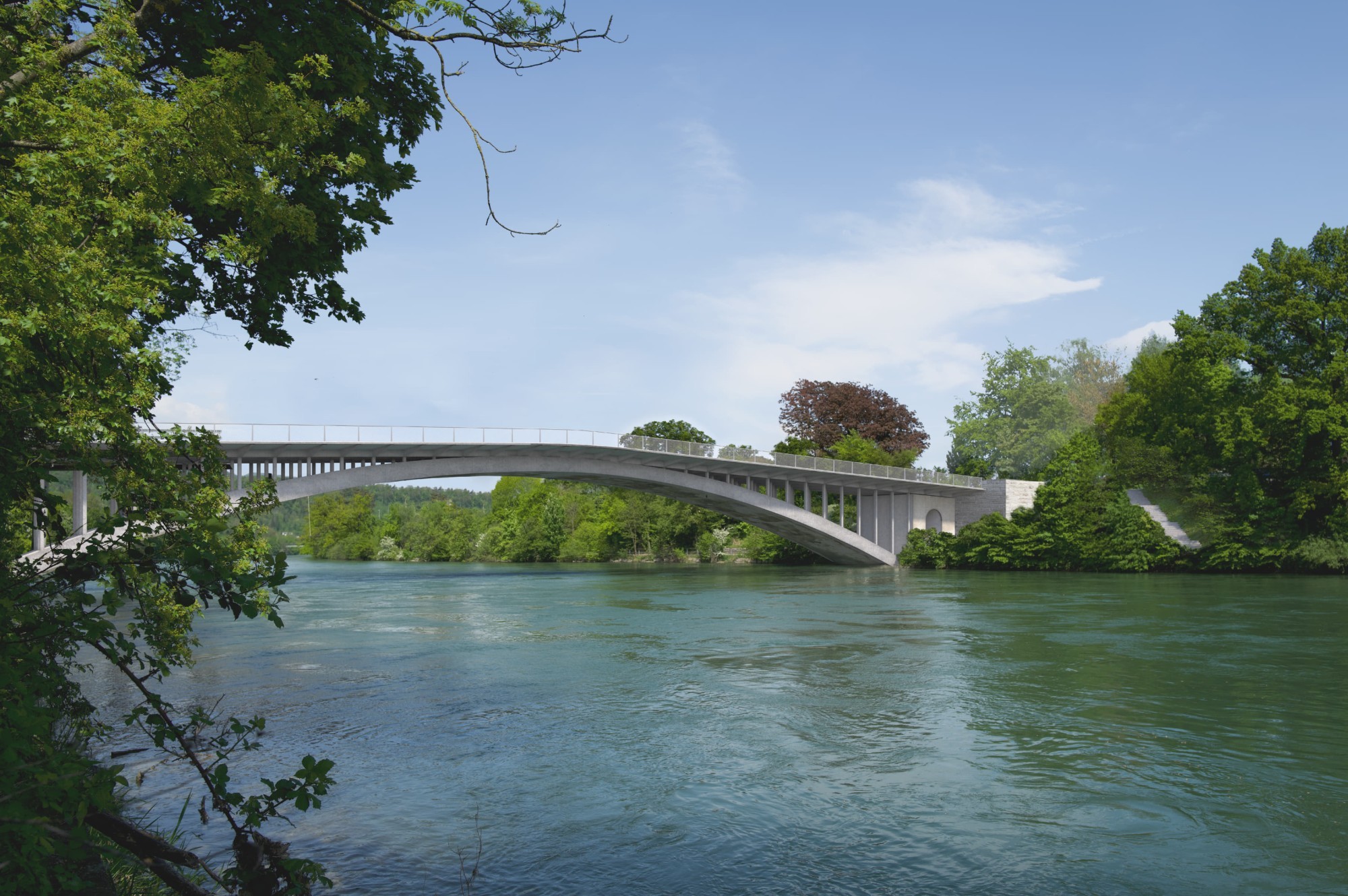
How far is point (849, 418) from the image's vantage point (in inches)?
3113

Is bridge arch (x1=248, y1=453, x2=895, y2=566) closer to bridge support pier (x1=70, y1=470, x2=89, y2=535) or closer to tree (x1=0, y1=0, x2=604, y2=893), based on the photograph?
bridge support pier (x1=70, y1=470, x2=89, y2=535)

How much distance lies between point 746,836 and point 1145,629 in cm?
1673

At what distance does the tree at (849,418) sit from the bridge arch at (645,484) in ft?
57.0

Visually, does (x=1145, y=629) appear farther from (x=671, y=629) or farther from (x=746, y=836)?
(x=746, y=836)

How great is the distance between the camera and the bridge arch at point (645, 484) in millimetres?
45531

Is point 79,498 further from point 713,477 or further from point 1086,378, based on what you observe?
point 1086,378

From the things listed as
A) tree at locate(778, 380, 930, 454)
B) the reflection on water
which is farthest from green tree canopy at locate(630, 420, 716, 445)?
the reflection on water

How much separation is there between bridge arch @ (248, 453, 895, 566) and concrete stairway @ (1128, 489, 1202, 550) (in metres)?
13.6

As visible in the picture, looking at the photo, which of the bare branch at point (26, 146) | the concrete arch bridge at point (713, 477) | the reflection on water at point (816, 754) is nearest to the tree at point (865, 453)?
the concrete arch bridge at point (713, 477)

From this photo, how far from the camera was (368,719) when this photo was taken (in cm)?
1145

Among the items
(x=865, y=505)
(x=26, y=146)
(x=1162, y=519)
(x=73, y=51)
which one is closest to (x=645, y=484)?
(x=865, y=505)

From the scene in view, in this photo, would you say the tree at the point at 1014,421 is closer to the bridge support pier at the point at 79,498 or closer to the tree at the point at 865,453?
the tree at the point at 865,453

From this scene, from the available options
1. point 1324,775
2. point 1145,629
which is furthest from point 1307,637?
point 1324,775

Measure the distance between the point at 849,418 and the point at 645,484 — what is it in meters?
28.7
